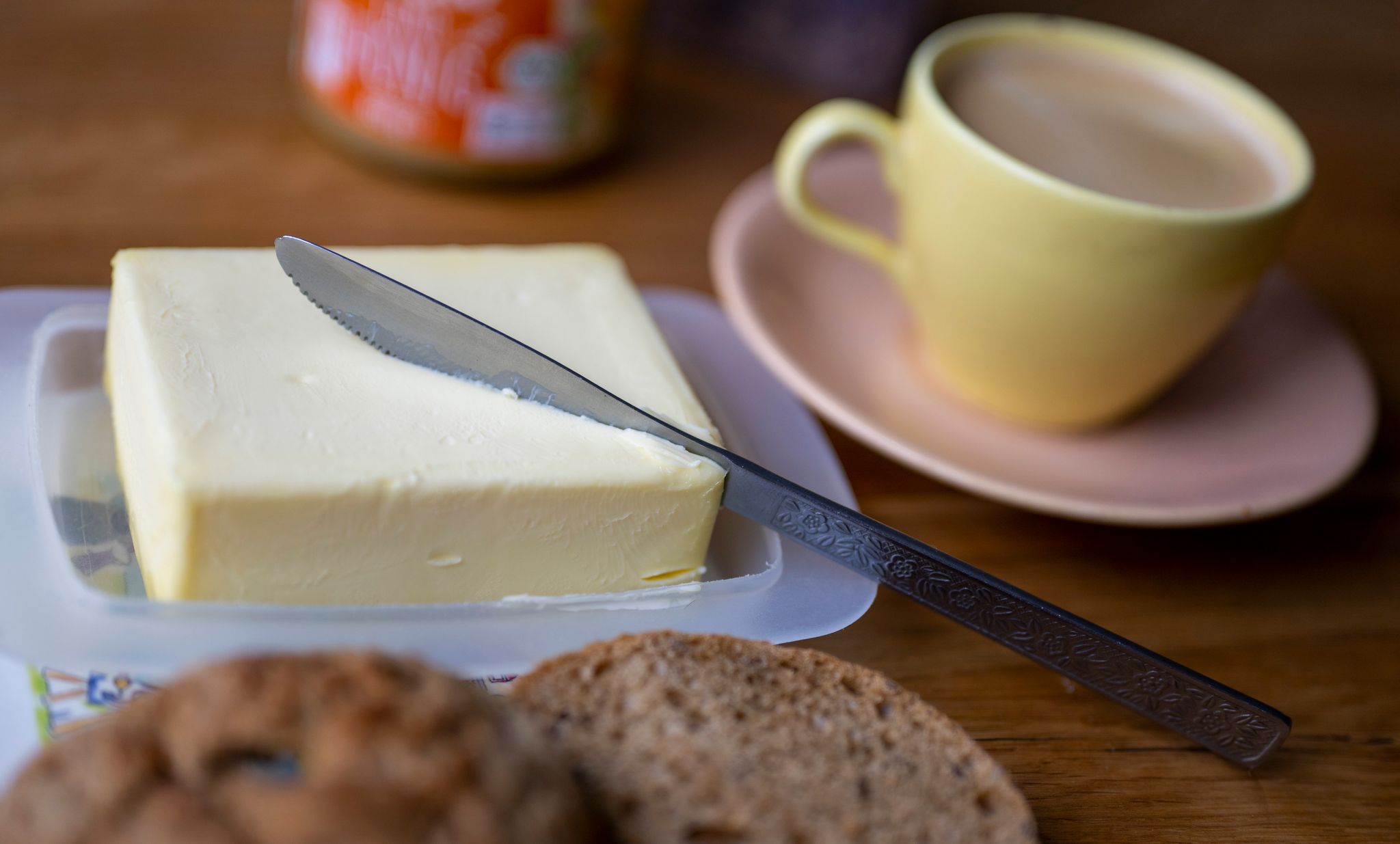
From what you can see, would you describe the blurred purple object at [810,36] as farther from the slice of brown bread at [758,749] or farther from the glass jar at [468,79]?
the slice of brown bread at [758,749]

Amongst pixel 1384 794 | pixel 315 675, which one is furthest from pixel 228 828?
pixel 1384 794

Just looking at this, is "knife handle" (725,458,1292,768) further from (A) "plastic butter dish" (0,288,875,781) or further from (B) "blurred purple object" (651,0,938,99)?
(B) "blurred purple object" (651,0,938,99)

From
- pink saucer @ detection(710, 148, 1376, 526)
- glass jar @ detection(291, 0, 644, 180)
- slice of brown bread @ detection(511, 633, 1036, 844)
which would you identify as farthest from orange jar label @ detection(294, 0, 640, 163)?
slice of brown bread @ detection(511, 633, 1036, 844)

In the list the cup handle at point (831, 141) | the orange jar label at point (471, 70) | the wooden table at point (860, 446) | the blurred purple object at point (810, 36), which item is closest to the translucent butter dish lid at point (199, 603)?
the wooden table at point (860, 446)

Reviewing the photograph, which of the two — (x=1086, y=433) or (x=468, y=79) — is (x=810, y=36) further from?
(x=1086, y=433)

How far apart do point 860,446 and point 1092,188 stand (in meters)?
0.30

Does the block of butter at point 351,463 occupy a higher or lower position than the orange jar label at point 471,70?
lower

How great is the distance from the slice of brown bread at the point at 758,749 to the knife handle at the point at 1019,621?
0.26ft

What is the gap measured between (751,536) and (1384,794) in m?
0.48

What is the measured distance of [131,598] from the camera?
0.66m

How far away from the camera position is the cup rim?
91cm

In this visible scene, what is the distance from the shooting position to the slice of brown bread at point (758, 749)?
604 millimetres

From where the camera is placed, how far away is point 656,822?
0.59 m

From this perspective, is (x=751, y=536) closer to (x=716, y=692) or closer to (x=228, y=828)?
(x=716, y=692)
